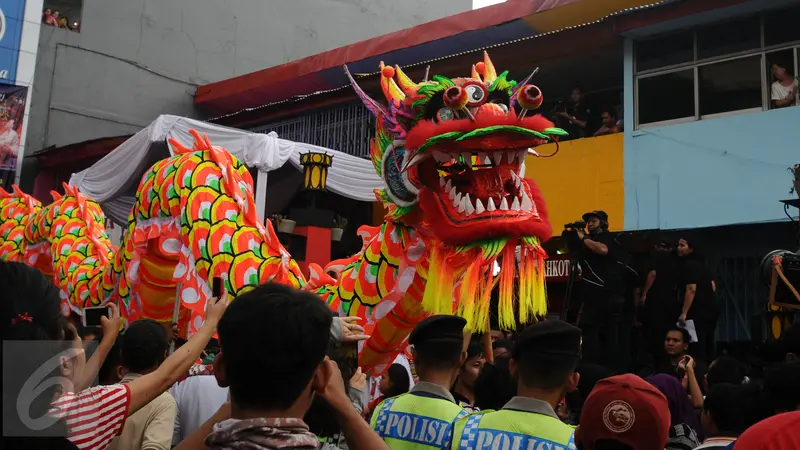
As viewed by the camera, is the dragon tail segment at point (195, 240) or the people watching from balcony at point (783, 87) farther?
the people watching from balcony at point (783, 87)

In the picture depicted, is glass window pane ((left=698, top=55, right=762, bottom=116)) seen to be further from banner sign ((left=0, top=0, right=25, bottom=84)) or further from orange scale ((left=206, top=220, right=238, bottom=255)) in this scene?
banner sign ((left=0, top=0, right=25, bottom=84))

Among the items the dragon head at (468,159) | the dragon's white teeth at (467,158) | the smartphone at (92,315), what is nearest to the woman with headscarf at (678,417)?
the dragon head at (468,159)

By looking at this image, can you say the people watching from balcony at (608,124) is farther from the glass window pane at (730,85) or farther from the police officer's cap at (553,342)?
the police officer's cap at (553,342)

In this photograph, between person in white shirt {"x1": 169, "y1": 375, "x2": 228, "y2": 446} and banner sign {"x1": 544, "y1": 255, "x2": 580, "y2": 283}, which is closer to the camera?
person in white shirt {"x1": 169, "y1": 375, "x2": 228, "y2": 446}

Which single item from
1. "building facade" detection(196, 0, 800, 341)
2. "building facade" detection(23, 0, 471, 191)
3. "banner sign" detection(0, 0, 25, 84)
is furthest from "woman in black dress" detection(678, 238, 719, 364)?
"building facade" detection(23, 0, 471, 191)

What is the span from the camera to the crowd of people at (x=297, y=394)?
4.42 feet

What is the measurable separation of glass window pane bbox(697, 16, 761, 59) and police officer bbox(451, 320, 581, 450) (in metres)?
7.05

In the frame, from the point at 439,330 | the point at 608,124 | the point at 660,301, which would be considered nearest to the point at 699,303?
the point at 660,301

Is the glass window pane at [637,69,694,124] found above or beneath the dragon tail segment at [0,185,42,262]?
above

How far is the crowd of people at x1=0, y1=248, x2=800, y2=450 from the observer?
4.42 feet

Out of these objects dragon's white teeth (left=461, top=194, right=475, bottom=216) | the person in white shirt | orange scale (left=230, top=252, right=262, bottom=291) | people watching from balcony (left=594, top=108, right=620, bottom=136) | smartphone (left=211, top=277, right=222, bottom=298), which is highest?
people watching from balcony (left=594, top=108, right=620, bottom=136)

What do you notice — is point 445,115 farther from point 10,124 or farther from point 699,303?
point 10,124

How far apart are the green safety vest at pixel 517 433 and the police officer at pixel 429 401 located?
0.28 m

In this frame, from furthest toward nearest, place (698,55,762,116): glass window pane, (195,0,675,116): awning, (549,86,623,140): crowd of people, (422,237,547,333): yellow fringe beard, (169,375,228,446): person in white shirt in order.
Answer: (549,86,623,140): crowd of people
(195,0,675,116): awning
(698,55,762,116): glass window pane
(422,237,547,333): yellow fringe beard
(169,375,228,446): person in white shirt
